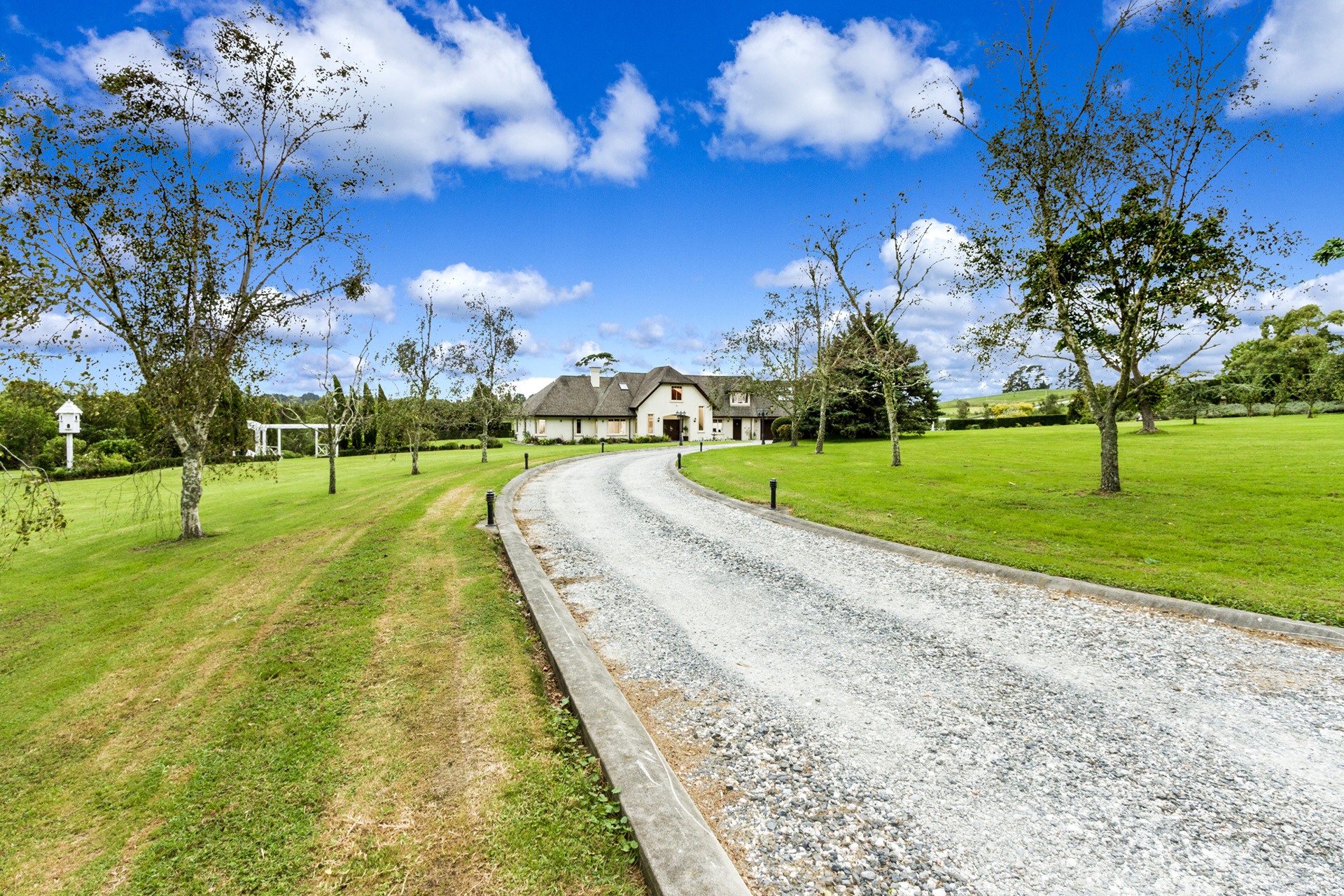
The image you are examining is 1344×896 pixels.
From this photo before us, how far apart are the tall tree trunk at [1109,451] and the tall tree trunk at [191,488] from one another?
2032 cm

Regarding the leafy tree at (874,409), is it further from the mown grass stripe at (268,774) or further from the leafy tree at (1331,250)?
the mown grass stripe at (268,774)

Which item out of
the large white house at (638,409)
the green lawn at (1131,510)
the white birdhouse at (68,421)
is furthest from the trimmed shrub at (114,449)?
the green lawn at (1131,510)

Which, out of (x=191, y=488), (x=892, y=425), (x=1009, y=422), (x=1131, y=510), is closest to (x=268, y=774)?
(x=191, y=488)

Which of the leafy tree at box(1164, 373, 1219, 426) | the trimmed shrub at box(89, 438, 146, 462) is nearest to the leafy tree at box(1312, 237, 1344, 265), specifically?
the leafy tree at box(1164, 373, 1219, 426)

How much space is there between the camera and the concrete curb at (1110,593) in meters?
6.06

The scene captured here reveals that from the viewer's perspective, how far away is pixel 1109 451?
13.8 meters

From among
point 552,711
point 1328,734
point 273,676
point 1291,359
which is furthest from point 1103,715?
point 1291,359

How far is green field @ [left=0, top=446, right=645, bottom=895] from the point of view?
9.80 feet

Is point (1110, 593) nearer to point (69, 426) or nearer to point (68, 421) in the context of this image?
point (69, 426)

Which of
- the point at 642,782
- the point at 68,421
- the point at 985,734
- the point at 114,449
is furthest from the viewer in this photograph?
the point at 114,449

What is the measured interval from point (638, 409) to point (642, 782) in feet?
164

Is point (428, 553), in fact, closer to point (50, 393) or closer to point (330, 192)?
point (50, 393)

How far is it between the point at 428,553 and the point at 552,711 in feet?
19.7

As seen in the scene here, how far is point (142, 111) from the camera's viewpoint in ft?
35.0
